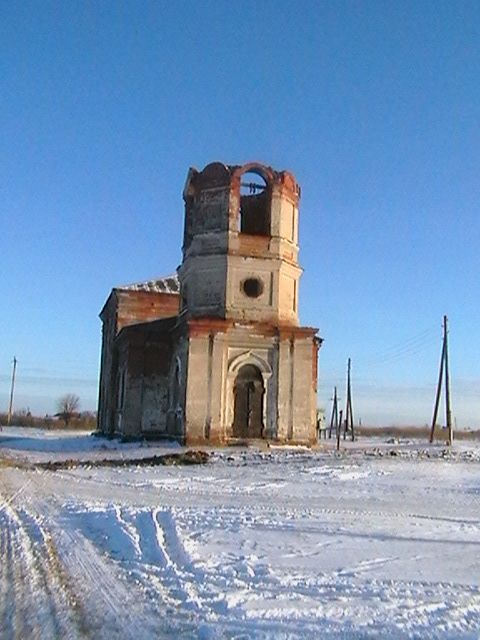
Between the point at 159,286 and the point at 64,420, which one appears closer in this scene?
the point at 159,286

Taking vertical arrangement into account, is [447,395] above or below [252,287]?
below

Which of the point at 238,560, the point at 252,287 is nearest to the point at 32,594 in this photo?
the point at 238,560

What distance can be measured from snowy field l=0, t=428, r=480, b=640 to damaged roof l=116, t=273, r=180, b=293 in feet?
82.0

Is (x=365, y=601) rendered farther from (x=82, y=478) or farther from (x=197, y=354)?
(x=197, y=354)

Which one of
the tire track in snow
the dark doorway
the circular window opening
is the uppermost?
the circular window opening

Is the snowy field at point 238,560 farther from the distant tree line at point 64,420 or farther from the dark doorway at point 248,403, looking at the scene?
the distant tree line at point 64,420

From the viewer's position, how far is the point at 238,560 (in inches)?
277

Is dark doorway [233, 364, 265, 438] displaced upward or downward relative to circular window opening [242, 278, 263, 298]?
downward

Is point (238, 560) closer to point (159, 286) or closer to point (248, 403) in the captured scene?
point (248, 403)

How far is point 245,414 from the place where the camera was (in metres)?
28.3

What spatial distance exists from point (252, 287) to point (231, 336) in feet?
7.83

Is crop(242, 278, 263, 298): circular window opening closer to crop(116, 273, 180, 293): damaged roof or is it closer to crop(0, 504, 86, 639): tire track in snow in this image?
crop(116, 273, 180, 293): damaged roof

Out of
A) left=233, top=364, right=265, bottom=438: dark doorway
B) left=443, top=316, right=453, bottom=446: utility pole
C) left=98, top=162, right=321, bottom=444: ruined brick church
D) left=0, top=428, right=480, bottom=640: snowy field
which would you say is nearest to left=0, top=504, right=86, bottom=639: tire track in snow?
left=0, top=428, right=480, bottom=640: snowy field

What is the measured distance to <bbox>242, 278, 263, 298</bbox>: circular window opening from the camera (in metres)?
29.1
